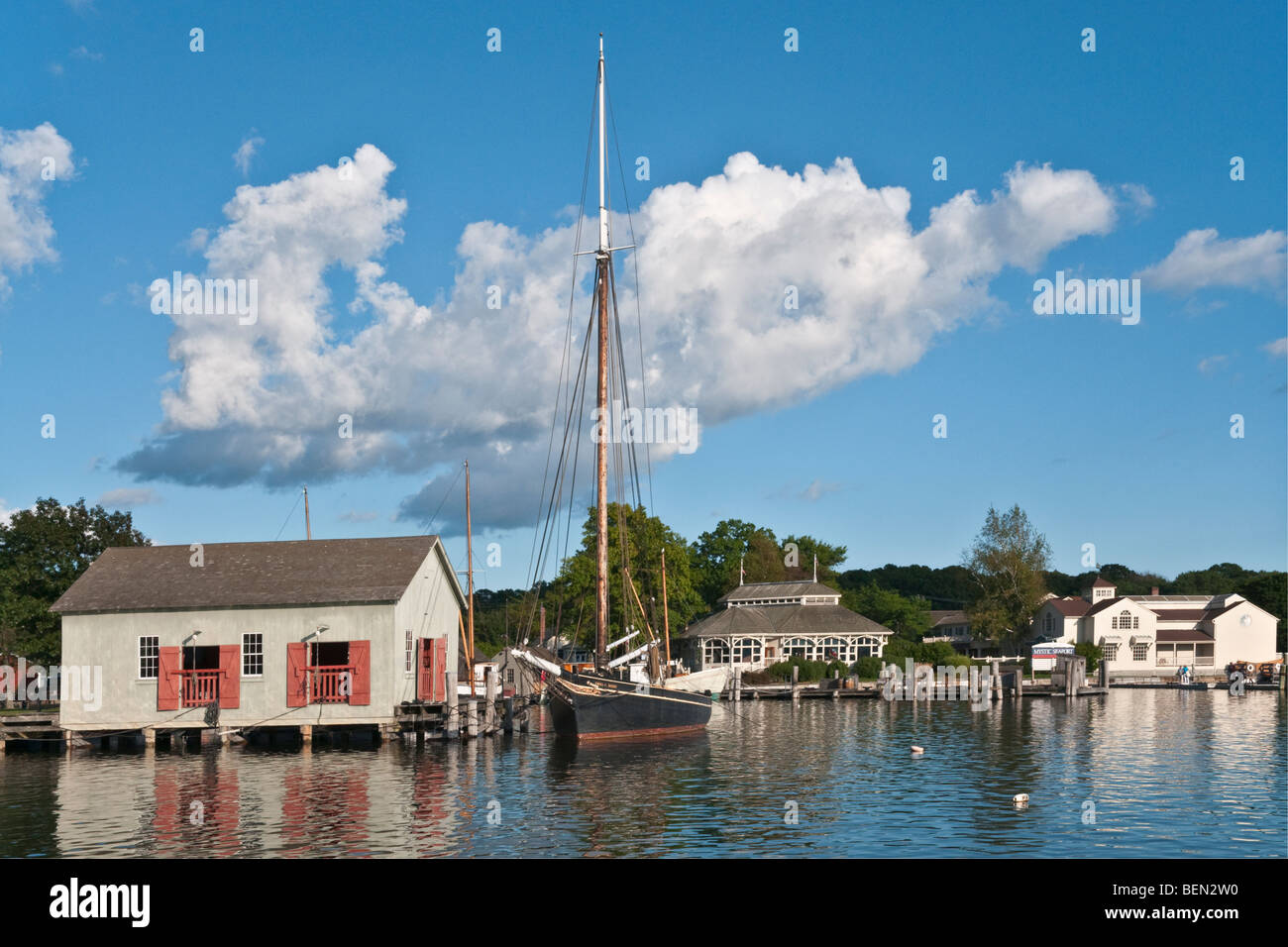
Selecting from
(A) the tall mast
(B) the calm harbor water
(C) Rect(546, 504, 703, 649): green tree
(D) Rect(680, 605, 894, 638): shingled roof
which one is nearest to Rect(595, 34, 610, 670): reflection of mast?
(A) the tall mast

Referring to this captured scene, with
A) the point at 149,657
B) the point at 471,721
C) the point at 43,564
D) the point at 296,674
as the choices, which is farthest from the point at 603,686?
the point at 43,564

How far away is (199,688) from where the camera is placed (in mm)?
41906

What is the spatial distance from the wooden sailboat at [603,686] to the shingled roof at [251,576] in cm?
639

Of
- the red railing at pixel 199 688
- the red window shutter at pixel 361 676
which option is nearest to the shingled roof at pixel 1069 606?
the red window shutter at pixel 361 676

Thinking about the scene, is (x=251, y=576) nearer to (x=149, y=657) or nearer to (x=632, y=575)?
(x=149, y=657)

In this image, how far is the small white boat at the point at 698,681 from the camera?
4800 cm

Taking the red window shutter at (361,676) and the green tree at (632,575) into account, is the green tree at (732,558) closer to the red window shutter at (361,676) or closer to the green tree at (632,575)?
the green tree at (632,575)

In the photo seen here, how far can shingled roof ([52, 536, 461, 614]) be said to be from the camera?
137ft

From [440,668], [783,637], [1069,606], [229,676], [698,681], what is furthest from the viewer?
[1069,606]

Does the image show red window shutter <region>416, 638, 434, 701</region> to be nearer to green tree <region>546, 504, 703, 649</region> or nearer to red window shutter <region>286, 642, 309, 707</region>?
red window shutter <region>286, 642, 309, 707</region>

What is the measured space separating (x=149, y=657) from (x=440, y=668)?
1116cm

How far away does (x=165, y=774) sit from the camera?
33156 millimetres
